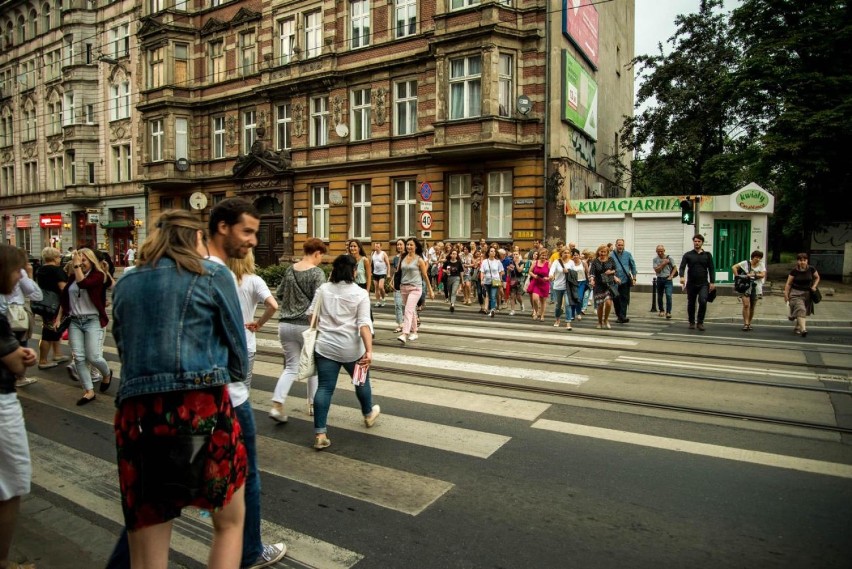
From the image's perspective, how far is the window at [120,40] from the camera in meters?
36.4

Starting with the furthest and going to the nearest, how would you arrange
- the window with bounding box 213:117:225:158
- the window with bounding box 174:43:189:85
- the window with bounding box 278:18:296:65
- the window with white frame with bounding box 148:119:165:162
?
1. the window with white frame with bounding box 148:119:165:162
2. the window with bounding box 174:43:189:85
3. the window with bounding box 213:117:225:158
4. the window with bounding box 278:18:296:65

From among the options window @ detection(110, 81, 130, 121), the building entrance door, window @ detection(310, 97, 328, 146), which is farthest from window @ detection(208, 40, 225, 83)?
the building entrance door

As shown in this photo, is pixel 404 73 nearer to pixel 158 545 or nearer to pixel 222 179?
pixel 222 179

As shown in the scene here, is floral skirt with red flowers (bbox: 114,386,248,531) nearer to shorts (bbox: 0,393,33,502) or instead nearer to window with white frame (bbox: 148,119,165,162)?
shorts (bbox: 0,393,33,502)

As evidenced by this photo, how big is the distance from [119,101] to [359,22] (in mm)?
19906

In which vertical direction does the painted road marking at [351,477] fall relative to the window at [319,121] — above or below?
below

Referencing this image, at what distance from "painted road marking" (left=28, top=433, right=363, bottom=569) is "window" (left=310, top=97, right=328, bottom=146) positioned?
2270cm

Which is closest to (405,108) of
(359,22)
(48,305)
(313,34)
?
(359,22)

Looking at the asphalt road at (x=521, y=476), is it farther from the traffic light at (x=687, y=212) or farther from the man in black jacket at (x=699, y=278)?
the traffic light at (x=687, y=212)

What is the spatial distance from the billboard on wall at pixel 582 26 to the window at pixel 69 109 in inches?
1302

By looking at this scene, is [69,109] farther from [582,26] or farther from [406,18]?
[582,26]

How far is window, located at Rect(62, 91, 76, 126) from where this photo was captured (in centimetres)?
3966

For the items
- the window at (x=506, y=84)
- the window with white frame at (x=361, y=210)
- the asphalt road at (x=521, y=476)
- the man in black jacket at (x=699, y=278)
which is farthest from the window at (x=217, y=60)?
the asphalt road at (x=521, y=476)

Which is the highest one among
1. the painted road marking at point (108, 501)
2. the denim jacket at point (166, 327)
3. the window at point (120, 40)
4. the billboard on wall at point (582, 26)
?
the window at point (120, 40)
